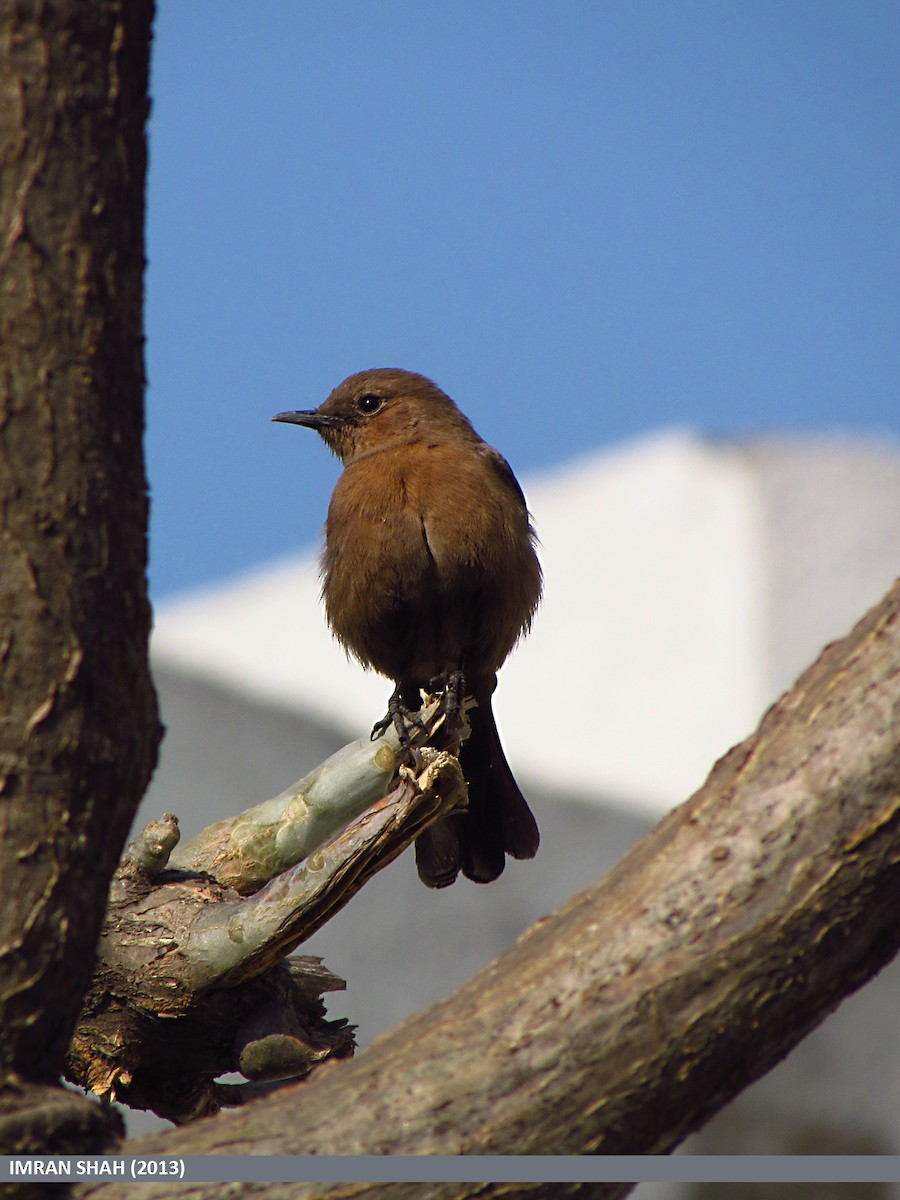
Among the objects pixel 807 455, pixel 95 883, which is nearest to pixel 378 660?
pixel 95 883

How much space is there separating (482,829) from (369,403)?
1892 mm

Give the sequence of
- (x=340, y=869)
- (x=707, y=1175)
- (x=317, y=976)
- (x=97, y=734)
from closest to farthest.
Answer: (x=97, y=734)
(x=707, y=1175)
(x=340, y=869)
(x=317, y=976)

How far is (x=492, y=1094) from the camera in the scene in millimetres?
2596

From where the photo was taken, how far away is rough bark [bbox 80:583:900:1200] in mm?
2580

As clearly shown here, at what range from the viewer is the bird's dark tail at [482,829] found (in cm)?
552

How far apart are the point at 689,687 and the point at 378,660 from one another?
5.78m

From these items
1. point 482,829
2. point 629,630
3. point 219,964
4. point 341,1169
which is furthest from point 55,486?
point 629,630

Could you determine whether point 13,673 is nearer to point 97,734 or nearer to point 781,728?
point 97,734

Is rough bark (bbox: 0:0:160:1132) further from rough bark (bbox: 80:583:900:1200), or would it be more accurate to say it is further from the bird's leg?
the bird's leg

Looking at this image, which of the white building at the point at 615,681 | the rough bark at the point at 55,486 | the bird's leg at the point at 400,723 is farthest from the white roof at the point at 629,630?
the rough bark at the point at 55,486

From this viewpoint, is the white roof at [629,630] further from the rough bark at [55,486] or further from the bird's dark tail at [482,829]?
the rough bark at [55,486]

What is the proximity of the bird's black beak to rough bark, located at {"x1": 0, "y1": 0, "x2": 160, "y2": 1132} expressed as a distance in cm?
363

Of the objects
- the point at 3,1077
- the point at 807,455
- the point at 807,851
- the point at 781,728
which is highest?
the point at 807,455

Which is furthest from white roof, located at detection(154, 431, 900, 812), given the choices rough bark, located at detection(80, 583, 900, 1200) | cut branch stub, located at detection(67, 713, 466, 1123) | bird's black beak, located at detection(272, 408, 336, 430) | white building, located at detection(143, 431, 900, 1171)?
rough bark, located at detection(80, 583, 900, 1200)
